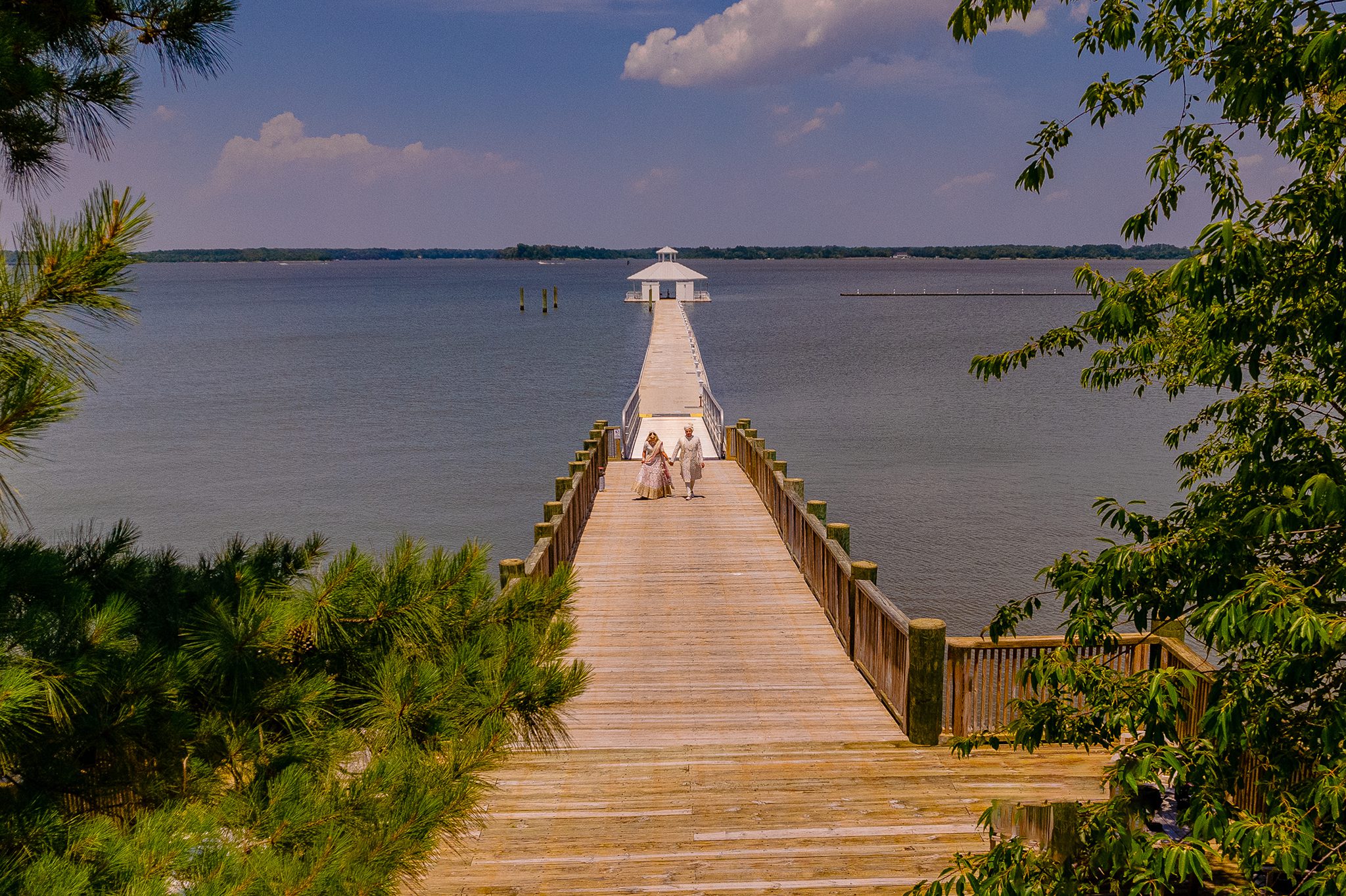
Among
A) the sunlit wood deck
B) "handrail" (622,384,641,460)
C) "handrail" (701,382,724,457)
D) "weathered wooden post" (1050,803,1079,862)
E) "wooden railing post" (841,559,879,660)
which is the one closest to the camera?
"weathered wooden post" (1050,803,1079,862)

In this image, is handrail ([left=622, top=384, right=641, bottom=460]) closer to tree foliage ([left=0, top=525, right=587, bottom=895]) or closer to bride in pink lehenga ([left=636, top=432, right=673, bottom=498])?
bride in pink lehenga ([left=636, top=432, right=673, bottom=498])

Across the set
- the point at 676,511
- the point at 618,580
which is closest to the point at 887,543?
the point at 676,511

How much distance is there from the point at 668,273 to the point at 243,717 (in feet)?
347

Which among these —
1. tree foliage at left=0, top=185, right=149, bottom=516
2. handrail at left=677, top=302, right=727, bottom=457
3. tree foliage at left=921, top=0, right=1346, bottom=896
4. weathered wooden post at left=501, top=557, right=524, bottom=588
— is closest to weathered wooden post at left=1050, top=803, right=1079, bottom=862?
tree foliage at left=921, top=0, right=1346, bottom=896

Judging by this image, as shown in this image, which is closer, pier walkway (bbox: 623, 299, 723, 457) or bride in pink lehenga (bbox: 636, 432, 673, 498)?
bride in pink lehenga (bbox: 636, 432, 673, 498)

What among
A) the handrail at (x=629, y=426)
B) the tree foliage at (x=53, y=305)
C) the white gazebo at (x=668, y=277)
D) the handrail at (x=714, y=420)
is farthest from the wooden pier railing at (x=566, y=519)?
the white gazebo at (x=668, y=277)

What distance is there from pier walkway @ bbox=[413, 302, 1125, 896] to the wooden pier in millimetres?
19

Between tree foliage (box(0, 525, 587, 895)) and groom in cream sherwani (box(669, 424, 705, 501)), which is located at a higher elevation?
tree foliage (box(0, 525, 587, 895))

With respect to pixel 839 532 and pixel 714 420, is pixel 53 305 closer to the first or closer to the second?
pixel 839 532

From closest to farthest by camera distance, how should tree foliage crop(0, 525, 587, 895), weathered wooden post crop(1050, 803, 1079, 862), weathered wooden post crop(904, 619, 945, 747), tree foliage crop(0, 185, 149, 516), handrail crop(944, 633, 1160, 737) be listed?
1. tree foliage crop(0, 185, 149, 516)
2. tree foliage crop(0, 525, 587, 895)
3. weathered wooden post crop(1050, 803, 1079, 862)
4. weathered wooden post crop(904, 619, 945, 747)
5. handrail crop(944, 633, 1160, 737)

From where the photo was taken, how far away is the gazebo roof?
10538 cm

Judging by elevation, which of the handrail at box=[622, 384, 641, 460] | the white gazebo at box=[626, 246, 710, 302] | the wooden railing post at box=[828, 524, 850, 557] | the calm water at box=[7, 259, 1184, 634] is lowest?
the calm water at box=[7, 259, 1184, 634]

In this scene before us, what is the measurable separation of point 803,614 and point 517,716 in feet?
25.9

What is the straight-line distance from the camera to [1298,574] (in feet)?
12.9
